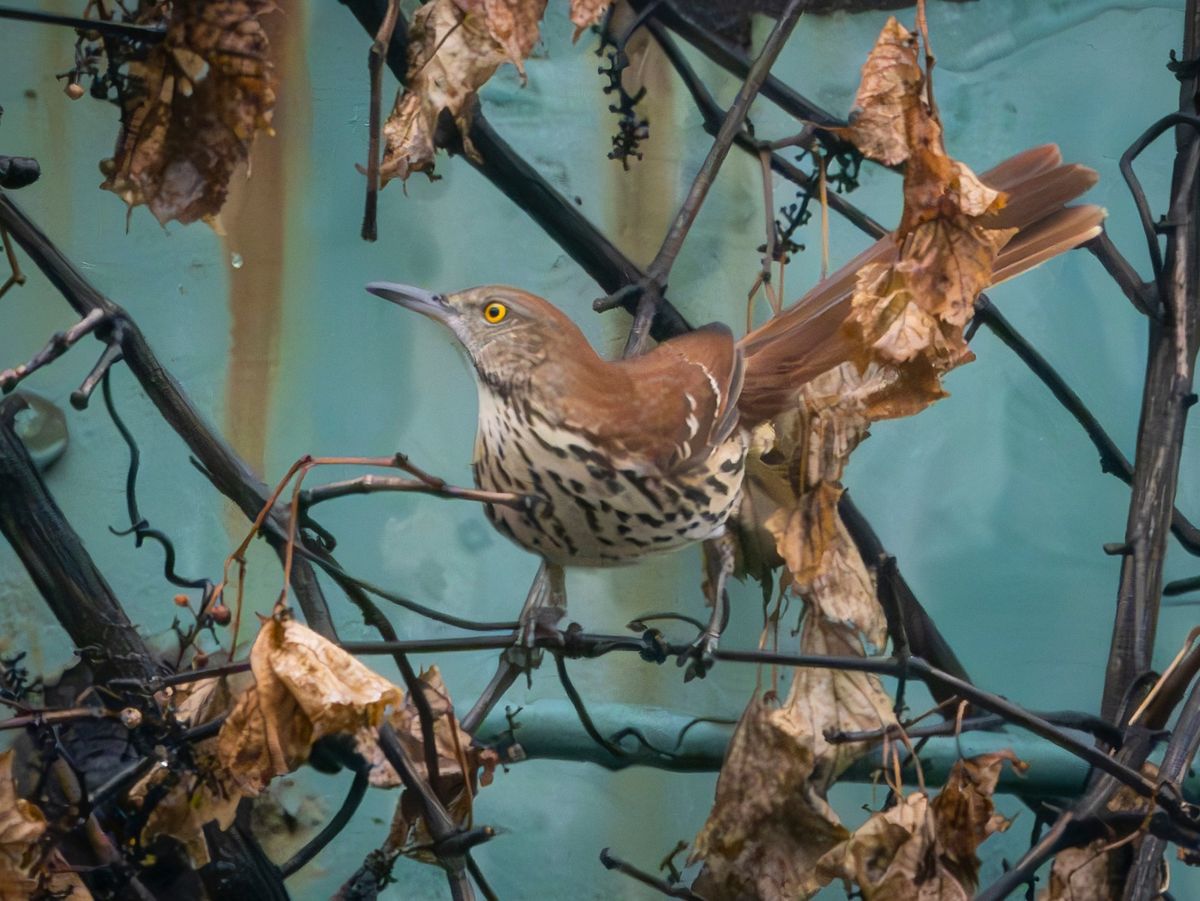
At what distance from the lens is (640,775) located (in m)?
1.70

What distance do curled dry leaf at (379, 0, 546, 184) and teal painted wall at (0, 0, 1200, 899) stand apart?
571mm

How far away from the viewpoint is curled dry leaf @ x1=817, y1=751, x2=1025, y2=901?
1.03 metres

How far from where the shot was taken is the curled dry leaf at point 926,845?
1.03 metres

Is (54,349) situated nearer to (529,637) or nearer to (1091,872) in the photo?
(529,637)

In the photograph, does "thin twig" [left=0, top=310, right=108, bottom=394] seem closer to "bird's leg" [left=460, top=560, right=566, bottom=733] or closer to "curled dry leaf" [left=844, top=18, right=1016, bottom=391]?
"bird's leg" [left=460, top=560, right=566, bottom=733]

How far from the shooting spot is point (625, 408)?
3.89 ft

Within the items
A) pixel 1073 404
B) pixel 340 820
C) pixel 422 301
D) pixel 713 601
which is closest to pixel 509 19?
pixel 422 301

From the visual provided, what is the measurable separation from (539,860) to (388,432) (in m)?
0.60

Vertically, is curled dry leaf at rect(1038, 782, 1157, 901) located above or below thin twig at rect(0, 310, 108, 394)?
below

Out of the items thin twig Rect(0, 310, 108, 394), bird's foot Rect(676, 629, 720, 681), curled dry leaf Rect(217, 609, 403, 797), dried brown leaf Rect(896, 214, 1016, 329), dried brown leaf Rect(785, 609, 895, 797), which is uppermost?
dried brown leaf Rect(896, 214, 1016, 329)

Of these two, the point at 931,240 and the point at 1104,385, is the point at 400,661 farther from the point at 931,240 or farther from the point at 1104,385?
the point at 1104,385

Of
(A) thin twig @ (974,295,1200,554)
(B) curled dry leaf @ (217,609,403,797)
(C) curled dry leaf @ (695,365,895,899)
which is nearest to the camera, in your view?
(B) curled dry leaf @ (217,609,403,797)

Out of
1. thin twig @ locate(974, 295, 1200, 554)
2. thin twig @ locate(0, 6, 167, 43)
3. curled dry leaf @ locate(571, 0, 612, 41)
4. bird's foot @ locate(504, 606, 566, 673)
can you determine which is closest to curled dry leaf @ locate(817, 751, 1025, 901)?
bird's foot @ locate(504, 606, 566, 673)

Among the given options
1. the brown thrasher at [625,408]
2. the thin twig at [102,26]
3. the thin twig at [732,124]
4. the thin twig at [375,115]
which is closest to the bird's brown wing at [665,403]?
the brown thrasher at [625,408]
